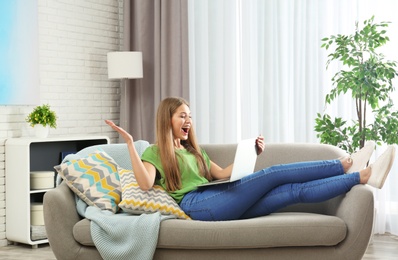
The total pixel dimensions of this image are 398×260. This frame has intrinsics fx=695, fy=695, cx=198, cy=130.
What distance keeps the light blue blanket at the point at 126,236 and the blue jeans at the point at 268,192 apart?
268mm

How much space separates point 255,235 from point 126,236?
0.64 metres

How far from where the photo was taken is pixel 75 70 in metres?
5.88

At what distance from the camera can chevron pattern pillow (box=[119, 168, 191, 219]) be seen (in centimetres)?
358

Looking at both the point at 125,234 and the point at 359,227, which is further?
the point at 125,234

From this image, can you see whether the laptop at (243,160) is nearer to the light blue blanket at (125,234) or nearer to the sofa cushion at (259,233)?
the sofa cushion at (259,233)

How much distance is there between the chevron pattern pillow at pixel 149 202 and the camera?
358 cm

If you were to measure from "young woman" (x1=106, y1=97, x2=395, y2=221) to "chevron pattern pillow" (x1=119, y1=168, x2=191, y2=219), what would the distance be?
0.04m

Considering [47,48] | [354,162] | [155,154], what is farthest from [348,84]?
[47,48]

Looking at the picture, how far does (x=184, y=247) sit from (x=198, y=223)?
0.45ft

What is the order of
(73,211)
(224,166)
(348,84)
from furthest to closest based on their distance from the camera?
(348,84) → (224,166) → (73,211)

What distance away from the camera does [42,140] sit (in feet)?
16.9

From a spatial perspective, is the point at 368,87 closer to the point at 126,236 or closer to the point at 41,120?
the point at 126,236

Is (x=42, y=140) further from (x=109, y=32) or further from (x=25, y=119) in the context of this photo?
(x=109, y=32)

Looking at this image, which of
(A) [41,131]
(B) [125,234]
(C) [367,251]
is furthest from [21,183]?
(C) [367,251]
